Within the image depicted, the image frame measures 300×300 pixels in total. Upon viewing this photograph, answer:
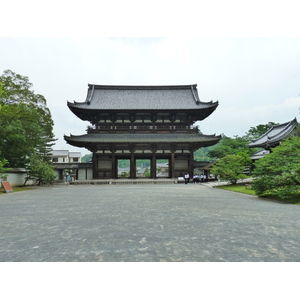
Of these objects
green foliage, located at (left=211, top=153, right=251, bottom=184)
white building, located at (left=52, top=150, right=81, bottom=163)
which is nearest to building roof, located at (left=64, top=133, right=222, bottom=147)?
green foliage, located at (left=211, top=153, right=251, bottom=184)

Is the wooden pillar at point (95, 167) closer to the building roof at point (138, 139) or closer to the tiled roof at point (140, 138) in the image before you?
the building roof at point (138, 139)

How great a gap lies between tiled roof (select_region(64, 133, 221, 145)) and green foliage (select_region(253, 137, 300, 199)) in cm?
1683

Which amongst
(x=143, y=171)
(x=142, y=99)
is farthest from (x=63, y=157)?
(x=142, y=99)

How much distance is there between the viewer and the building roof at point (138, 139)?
2973 centimetres

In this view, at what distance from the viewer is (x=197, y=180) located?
1144 inches

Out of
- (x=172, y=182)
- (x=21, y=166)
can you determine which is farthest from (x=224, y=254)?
(x=21, y=166)

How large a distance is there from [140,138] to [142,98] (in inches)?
355

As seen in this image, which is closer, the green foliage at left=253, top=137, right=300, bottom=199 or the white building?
the green foliage at left=253, top=137, right=300, bottom=199

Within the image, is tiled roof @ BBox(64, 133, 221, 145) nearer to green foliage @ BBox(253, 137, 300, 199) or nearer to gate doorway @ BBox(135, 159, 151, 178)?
gate doorway @ BBox(135, 159, 151, 178)

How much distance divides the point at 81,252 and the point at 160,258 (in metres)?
1.74

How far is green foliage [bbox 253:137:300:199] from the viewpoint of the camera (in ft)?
38.2

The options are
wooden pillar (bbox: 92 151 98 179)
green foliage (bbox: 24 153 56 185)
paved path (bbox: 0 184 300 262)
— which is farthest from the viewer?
wooden pillar (bbox: 92 151 98 179)

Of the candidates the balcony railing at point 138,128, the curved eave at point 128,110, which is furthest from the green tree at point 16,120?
the balcony railing at point 138,128

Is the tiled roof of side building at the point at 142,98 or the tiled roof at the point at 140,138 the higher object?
the tiled roof of side building at the point at 142,98
